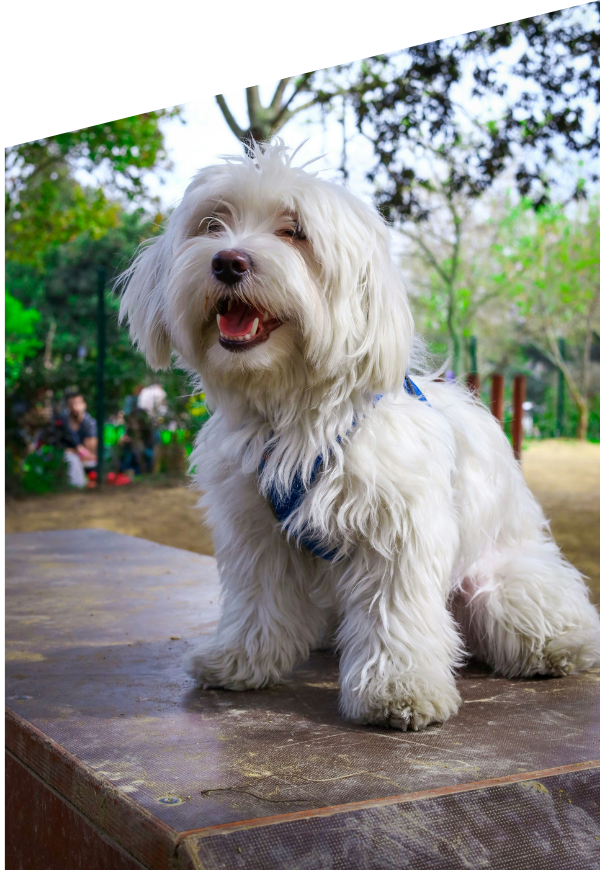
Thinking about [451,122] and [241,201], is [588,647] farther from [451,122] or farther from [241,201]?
[451,122]

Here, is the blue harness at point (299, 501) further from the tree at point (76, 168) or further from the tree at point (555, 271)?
the tree at point (555, 271)

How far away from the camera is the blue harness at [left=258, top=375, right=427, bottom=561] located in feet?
6.83

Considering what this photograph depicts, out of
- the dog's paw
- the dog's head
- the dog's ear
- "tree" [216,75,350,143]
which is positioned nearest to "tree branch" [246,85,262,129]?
"tree" [216,75,350,143]

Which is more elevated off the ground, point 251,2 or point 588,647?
point 251,2

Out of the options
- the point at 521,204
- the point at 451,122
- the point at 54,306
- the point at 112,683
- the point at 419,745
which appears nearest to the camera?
the point at 419,745

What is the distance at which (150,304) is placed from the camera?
220 cm

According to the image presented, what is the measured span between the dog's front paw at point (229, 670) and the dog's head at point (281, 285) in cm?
76

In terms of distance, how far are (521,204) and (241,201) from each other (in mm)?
19784

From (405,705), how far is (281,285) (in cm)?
105

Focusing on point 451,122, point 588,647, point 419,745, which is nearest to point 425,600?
point 419,745

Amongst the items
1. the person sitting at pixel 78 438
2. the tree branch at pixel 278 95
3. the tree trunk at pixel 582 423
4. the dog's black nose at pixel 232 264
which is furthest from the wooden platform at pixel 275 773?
the tree trunk at pixel 582 423

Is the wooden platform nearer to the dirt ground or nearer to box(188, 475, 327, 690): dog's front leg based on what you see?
box(188, 475, 327, 690): dog's front leg

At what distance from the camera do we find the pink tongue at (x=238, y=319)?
1924 millimetres

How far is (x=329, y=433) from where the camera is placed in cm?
205
